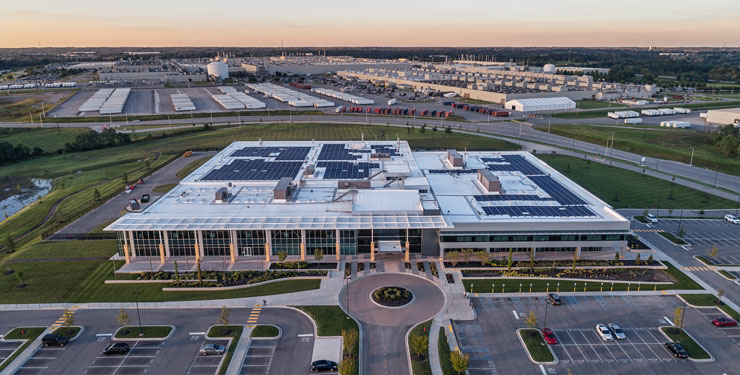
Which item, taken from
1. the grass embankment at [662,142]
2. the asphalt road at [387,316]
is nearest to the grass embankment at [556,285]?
the asphalt road at [387,316]

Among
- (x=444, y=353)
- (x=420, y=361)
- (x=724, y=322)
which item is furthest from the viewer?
(x=724, y=322)

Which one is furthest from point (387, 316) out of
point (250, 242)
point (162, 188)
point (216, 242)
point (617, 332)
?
point (162, 188)

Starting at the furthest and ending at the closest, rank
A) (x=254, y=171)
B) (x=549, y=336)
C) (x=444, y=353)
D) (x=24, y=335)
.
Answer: (x=254, y=171) → (x=24, y=335) → (x=549, y=336) → (x=444, y=353)

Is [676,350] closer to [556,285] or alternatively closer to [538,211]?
[556,285]

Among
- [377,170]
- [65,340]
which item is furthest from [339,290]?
[377,170]

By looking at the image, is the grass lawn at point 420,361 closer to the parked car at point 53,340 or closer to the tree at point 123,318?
the tree at point 123,318

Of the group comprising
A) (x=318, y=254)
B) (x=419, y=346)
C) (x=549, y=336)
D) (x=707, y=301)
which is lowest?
(x=549, y=336)
